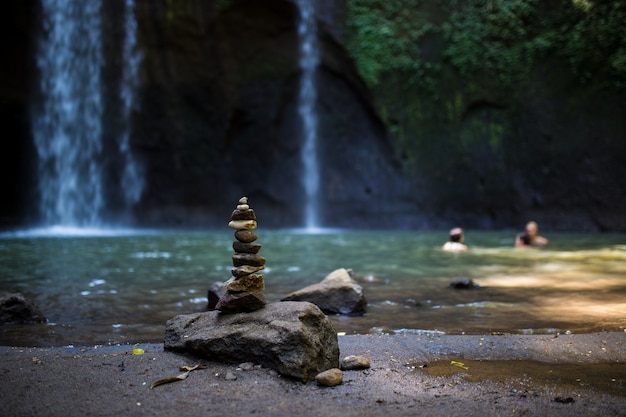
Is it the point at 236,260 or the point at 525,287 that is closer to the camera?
the point at 236,260

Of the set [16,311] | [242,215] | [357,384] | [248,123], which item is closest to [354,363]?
[357,384]

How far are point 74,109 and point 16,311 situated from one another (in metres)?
18.6

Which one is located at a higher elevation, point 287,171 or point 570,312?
point 287,171

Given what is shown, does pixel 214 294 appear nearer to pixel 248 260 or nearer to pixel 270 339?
pixel 248 260

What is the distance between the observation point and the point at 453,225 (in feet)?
66.0

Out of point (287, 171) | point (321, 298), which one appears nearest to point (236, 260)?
point (321, 298)

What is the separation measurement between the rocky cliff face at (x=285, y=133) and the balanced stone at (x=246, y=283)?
17230mm

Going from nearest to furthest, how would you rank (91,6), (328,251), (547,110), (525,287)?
(525,287) → (328,251) → (547,110) → (91,6)

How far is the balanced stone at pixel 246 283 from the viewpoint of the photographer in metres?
3.54

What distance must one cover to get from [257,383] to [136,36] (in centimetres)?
2090

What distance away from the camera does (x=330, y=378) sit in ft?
9.46

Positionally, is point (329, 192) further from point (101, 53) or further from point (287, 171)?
point (101, 53)

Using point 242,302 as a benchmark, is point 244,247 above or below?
above

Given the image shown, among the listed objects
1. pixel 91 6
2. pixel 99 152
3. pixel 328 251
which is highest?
pixel 91 6
